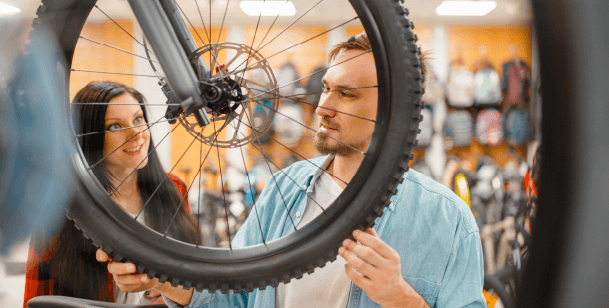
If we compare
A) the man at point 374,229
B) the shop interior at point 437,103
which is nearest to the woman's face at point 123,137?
the man at point 374,229

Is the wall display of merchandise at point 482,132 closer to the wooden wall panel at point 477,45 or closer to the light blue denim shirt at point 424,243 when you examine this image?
the wooden wall panel at point 477,45

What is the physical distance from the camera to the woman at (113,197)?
827 mm

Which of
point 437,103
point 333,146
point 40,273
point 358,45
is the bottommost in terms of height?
point 40,273

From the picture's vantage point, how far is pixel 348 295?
25.8 inches

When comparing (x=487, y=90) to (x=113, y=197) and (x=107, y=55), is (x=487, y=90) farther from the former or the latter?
(x=107, y=55)

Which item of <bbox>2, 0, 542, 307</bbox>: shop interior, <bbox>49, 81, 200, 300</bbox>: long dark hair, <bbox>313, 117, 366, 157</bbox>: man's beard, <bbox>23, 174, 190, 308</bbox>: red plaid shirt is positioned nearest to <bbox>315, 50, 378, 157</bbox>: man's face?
<bbox>313, 117, 366, 157</bbox>: man's beard

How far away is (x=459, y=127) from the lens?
6.43 feet

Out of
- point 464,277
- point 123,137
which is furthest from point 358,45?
point 123,137

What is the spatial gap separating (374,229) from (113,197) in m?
0.66

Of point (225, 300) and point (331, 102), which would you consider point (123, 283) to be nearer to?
point (225, 300)

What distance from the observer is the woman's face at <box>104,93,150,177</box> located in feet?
2.95

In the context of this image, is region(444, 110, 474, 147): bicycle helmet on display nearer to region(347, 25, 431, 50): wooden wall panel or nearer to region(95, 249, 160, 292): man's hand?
region(347, 25, 431, 50): wooden wall panel

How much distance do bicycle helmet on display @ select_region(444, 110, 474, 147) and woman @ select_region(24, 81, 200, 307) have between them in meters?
1.50

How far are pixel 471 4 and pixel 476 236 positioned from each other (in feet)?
5.41
